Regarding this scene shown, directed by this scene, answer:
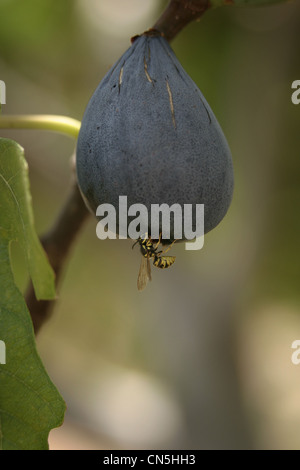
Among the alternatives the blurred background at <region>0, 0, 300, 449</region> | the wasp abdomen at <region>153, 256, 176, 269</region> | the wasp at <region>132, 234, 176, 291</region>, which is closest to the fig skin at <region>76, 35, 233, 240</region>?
the wasp at <region>132, 234, 176, 291</region>

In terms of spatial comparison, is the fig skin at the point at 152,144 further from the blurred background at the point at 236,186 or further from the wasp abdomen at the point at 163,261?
the blurred background at the point at 236,186

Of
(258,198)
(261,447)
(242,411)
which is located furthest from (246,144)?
(261,447)

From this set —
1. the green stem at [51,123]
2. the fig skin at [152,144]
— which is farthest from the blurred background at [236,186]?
the fig skin at [152,144]

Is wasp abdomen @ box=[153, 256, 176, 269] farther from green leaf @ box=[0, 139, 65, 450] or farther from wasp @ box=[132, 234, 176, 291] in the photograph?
green leaf @ box=[0, 139, 65, 450]

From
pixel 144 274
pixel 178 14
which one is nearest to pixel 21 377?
pixel 144 274

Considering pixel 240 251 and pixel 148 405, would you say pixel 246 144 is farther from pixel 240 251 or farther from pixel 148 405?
pixel 148 405
